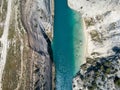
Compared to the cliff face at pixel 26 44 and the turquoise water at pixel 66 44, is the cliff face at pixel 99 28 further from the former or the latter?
the cliff face at pixel 26 44

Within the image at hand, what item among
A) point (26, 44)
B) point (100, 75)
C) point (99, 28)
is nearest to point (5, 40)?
point (26, 44)

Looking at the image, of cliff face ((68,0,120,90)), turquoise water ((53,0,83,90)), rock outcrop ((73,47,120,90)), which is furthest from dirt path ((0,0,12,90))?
rock outcrop ((73,47,120,90))

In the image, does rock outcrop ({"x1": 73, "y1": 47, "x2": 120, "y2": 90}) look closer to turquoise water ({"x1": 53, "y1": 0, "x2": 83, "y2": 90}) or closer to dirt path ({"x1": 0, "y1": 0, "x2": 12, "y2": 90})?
turquoise water ({"x1": 53, "y1": 0, "x2": 83, "y2": 90})

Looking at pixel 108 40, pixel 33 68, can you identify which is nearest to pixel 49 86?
pixel 33 68

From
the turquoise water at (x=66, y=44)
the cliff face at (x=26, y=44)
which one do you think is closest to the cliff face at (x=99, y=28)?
the turquoise water at (x=66, y=44)

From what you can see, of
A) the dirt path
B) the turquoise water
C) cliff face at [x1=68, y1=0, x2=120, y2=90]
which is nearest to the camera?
cliff face at [x1=68, y1=0, x2=120, y2=90]

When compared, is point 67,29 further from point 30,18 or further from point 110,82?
point 110,82

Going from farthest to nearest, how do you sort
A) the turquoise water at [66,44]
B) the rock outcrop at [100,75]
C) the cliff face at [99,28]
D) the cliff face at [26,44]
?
the turquoise water at [66,44], the cliff face at [99,28], the cliff face at [26,44], the rock outcrop at [100,75]
